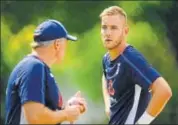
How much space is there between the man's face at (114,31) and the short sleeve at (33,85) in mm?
791

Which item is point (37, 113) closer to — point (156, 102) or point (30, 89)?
point (30, 89)

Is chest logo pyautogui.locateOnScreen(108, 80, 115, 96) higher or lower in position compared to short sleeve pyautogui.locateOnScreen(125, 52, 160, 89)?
lower

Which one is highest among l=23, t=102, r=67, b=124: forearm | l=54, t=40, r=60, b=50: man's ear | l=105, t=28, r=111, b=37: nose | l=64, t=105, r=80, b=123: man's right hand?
l=54, t=40, r=60, b=50: man's ear

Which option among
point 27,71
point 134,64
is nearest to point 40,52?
point 27,71

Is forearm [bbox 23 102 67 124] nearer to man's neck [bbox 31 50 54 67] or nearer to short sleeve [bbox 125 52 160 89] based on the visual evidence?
man's neck [bbox 31 50 54 67]

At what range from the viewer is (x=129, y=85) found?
12.0 feet

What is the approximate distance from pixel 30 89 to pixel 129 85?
0.78 meters

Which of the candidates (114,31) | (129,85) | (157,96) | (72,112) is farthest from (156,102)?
(72,112)

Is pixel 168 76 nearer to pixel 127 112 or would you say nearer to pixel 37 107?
pixel 127 112

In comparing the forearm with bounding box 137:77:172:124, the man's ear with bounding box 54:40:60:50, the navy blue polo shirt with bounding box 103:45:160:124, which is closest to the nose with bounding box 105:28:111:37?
the navy blue polo shirt with bounding box 103:45:160:124

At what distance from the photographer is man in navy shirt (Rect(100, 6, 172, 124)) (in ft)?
11.8

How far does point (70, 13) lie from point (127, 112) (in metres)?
4.47

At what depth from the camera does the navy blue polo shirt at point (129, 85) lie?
3582 millimetres

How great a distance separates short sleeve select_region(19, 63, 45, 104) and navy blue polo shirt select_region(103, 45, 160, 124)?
71 centimetres
